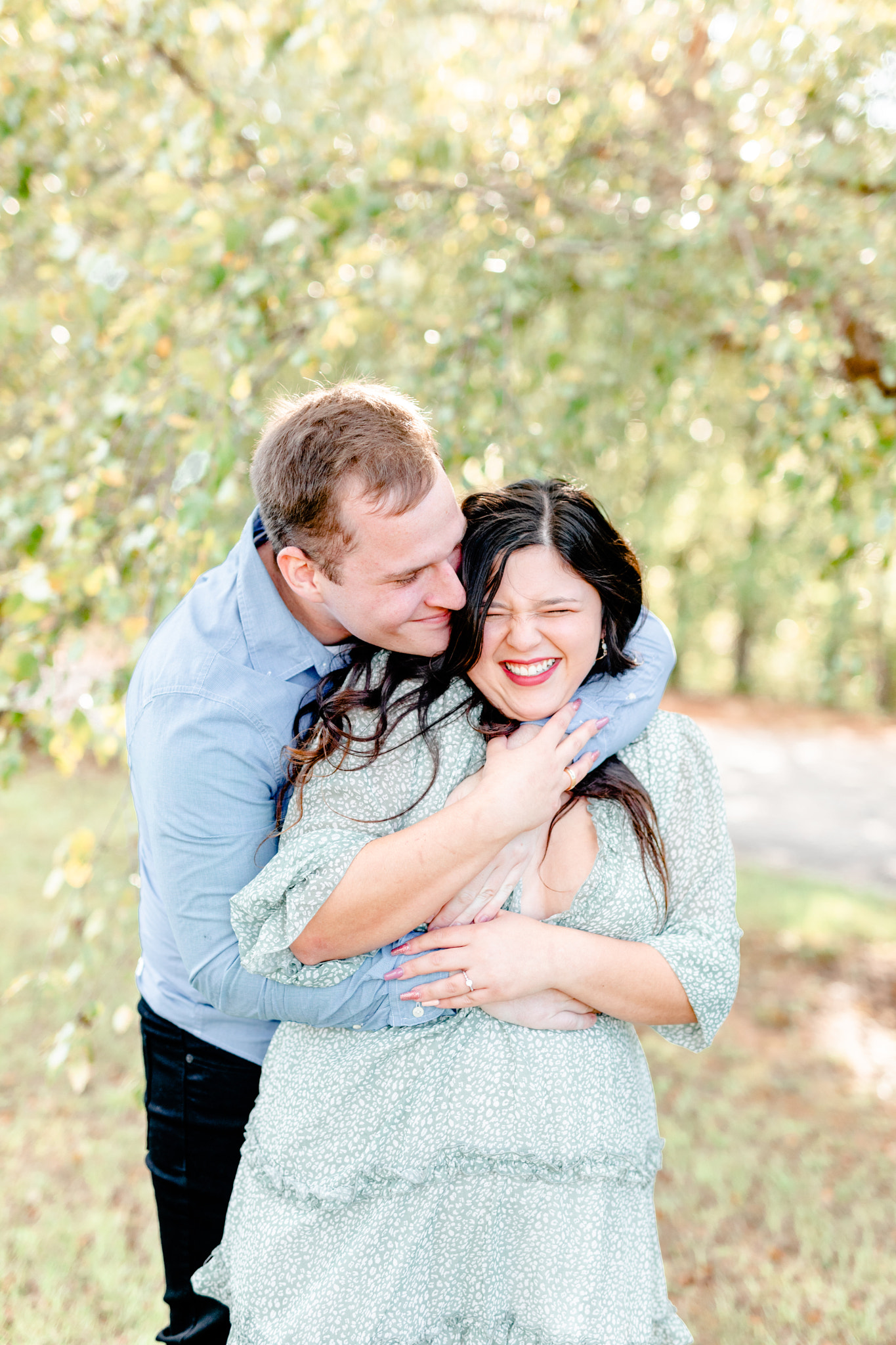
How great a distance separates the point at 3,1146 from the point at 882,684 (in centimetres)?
1371

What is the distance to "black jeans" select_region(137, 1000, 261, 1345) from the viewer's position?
1.96m

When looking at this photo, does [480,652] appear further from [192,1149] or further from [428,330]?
[428,330]

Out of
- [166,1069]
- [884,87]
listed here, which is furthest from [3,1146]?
[884,87]

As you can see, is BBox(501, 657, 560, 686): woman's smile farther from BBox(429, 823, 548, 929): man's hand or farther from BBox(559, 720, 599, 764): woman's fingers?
BBox(429, 823, 548, 929): man's hand

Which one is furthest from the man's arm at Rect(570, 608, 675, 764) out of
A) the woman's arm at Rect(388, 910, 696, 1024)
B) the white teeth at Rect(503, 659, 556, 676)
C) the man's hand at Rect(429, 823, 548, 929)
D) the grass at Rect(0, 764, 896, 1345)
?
the grass at Rect(0, 764, 896, 1345)

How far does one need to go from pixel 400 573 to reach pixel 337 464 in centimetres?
21

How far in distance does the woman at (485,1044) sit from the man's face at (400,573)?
7cm

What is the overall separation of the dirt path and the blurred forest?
178 inches

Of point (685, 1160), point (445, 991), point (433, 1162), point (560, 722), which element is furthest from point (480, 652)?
point (685, 1160)

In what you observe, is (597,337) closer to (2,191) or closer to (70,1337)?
(2,191)

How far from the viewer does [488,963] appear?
5.25ft

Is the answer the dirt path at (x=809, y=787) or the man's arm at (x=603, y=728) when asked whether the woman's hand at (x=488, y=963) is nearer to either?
the man's arm at (x=603, y=728)

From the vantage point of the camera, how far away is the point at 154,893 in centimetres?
196

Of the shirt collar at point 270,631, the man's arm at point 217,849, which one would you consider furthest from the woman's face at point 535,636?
the man's arm at point 217,849
